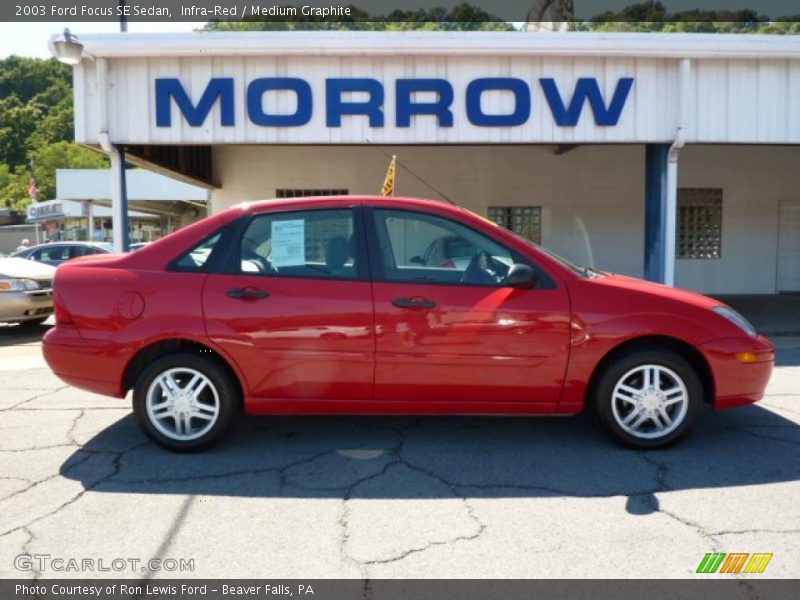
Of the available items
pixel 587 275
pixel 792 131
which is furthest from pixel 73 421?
pixel 792 131

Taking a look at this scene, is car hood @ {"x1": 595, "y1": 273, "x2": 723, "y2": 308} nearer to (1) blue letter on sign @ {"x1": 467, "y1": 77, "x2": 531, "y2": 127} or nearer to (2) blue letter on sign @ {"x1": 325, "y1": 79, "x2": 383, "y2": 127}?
(1) blue letter on sign @ {"x1": 467, "y1": 77, "x2": 531, "y2": 127}

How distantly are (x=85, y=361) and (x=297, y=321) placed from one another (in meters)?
1.42

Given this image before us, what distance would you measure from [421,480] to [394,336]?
0.89 meters

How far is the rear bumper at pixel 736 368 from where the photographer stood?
4137 mm

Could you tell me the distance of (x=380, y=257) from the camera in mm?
4141

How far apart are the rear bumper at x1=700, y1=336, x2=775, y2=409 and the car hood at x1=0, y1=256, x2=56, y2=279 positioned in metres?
9.19

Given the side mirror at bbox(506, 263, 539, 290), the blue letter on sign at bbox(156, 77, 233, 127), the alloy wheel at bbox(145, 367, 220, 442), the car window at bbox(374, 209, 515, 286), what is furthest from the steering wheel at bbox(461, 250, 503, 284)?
the blue letter on sign at bbox(156, 77, 233, 127)

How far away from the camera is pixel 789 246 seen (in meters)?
14.2

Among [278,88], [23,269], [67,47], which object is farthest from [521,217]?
[23,269]

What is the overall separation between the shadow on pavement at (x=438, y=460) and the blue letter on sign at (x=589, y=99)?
17.1 feet

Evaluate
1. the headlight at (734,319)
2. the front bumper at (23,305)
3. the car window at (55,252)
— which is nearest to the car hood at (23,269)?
the front bumper at (23,305)

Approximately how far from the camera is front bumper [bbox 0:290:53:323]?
9.66m
